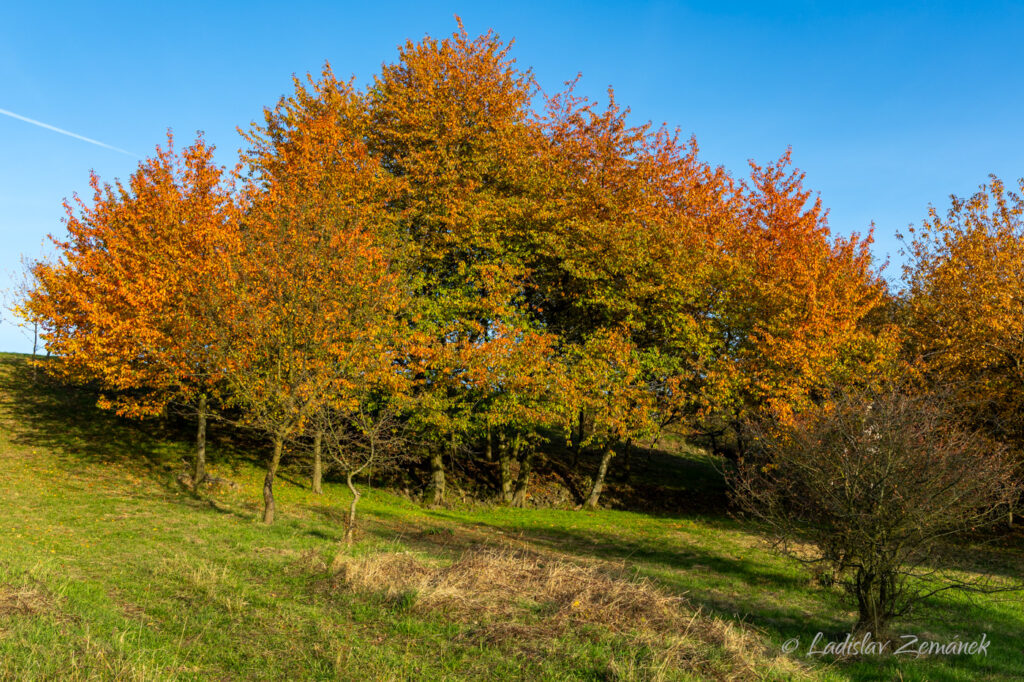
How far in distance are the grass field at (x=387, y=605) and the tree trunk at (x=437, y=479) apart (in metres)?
7.06

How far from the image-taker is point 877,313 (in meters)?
33.0

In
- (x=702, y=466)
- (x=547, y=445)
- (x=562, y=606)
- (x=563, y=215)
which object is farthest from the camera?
(x=702, y=466)

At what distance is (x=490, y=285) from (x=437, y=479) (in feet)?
30.1

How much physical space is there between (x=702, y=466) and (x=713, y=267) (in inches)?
783

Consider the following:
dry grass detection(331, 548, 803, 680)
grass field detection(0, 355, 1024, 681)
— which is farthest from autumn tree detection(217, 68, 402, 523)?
→ dry grass detection(331, 548, 803, 680)

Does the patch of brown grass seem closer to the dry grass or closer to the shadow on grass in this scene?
the dry grass

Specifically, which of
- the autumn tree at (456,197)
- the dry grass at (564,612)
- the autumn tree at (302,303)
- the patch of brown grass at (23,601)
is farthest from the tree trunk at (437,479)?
the patch of brown grass at (23,601)

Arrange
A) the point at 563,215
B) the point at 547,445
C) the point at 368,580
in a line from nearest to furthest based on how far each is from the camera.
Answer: the point at 368,580 < the point at 563,215 < the point at 547,445

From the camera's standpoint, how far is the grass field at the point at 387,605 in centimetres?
759

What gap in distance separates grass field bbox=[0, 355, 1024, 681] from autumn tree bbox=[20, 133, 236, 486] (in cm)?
407

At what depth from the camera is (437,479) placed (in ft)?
93.0

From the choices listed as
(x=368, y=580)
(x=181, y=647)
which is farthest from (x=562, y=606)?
(x=181, y=647)

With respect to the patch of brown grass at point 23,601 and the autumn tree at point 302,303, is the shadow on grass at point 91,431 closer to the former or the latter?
the autumn tree at point 302,303

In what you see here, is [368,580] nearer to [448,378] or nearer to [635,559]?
[635,559]
